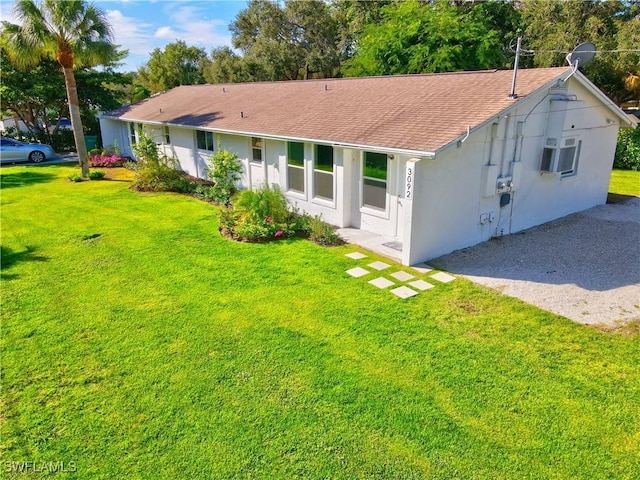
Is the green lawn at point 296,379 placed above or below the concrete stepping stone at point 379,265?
below

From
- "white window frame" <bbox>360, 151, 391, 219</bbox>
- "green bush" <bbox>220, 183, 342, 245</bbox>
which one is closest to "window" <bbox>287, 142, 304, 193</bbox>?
"green bush" <bbox>220, 183, 342, 245</bbox>

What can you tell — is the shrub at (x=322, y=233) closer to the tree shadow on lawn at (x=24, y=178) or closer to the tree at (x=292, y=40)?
the tree shadow on lawn at (x=24, y=178)

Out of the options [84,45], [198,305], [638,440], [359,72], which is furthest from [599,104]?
[84,45]

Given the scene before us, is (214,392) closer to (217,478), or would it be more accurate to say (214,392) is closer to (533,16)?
(217,478)

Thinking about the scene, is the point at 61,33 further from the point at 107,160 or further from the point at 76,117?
the point at 107,160

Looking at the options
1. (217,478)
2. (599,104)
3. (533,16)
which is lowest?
(217,478)

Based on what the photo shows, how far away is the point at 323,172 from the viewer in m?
11.3

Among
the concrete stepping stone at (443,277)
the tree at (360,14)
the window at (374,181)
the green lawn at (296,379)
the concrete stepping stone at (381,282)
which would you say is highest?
the tree at (360,14)

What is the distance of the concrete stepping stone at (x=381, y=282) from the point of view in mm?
7799

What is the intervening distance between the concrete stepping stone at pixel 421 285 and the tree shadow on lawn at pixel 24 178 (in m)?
16.9

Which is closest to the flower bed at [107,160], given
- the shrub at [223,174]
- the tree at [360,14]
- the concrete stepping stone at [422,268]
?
the shrub at [223,174]

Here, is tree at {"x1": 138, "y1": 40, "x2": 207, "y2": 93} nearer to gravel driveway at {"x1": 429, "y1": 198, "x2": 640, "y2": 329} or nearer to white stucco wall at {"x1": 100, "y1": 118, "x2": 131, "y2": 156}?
white stucco wall at {"x1": 100, "y1": 118, "x2": 131, "y2": 156}

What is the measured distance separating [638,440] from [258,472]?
12.4 feet

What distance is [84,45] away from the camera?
15.8 m
